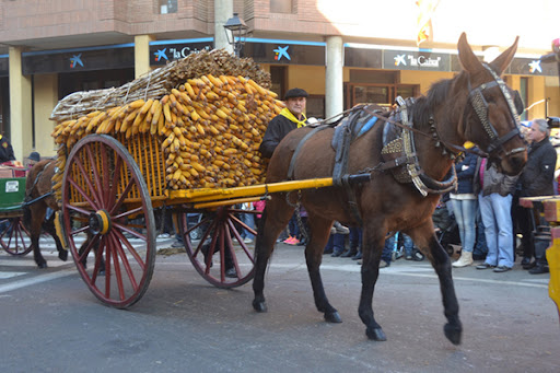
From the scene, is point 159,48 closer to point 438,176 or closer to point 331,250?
point 331,250

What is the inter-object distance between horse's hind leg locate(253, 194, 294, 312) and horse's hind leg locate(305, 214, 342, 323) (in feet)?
0.94

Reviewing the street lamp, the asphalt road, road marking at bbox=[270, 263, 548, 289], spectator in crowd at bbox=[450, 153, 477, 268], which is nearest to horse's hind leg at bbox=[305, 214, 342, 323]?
the asphalt road

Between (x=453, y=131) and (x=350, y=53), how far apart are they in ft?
43.7

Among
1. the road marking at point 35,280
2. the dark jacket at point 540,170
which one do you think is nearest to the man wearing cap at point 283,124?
the dark jacket at point 540,170

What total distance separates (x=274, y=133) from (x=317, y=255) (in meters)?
1.29

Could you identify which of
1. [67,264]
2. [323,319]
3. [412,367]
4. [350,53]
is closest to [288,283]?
[323,319]

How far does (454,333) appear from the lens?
438cm

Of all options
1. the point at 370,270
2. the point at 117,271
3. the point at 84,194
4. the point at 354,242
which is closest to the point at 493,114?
the point at 370,270

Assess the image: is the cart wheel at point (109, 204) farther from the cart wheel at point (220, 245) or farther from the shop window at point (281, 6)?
the shop window at point (281, 6)

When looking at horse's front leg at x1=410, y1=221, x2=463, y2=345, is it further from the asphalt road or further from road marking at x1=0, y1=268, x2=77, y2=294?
road marking at x1=0, y1=268, x2=77, y2=294

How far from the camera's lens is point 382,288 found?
6883 millimetres

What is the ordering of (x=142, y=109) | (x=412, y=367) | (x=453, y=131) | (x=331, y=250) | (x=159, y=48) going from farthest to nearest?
(x=159, y=48), (x=331, y=250), (x=142, y=109), (x=453, y=131), (x=412, y=367)

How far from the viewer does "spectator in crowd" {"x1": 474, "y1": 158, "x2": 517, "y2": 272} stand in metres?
7.98

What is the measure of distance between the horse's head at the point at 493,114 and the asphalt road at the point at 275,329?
1.47 m
